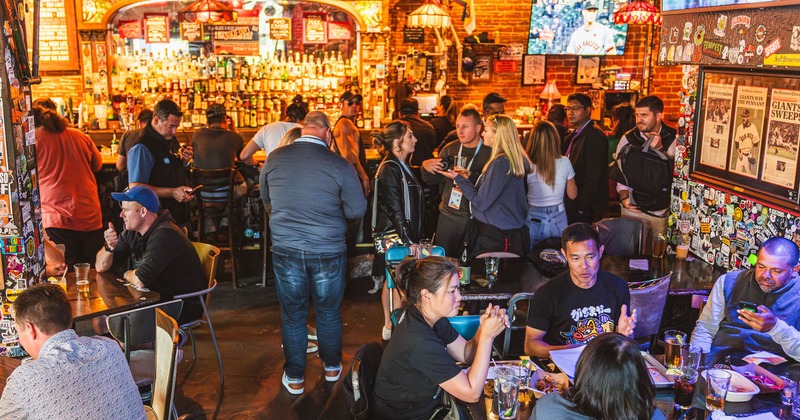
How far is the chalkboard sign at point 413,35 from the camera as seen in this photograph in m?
10.9

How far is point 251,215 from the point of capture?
7688mm

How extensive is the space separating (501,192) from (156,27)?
229 inches

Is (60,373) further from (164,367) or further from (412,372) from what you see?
(412,372)

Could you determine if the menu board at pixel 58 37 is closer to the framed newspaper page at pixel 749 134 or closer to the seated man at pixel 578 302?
the framed newspaper page at pixel 749 134

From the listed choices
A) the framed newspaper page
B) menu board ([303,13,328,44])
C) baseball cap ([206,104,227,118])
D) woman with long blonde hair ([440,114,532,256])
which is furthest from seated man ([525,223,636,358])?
menu board ([303,13,328,44])

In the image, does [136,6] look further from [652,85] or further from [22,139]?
[652,85]

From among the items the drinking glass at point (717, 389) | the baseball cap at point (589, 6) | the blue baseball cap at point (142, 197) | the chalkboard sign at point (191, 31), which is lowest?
the drinking glass at point (717, 389)

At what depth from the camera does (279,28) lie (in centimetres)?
985

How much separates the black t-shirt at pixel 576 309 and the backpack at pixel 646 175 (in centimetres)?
198

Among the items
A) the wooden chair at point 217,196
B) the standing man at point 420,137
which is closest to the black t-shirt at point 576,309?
the wooden chair at point 217,196

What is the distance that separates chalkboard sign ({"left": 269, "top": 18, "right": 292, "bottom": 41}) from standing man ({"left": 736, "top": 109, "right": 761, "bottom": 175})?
6.27m

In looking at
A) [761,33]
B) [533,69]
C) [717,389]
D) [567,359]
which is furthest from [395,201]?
[533,69]

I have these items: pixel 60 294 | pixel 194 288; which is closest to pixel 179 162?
pixel 194 288

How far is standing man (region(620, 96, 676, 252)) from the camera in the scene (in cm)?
577
